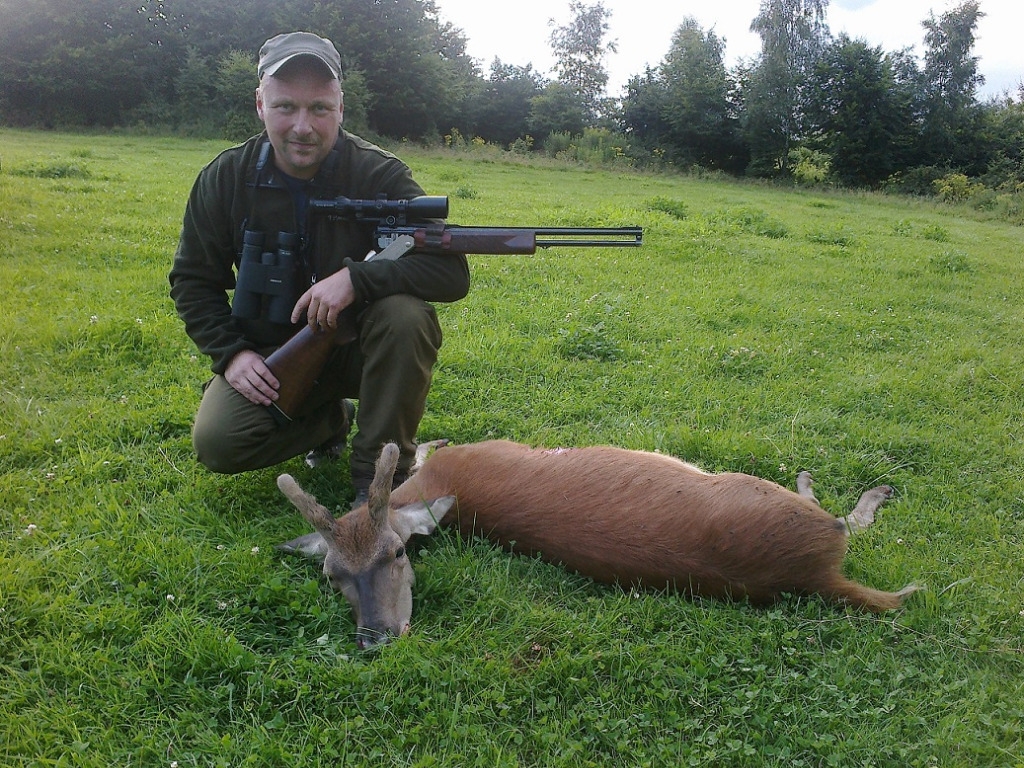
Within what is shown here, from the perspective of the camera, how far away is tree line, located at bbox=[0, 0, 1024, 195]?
32281mm

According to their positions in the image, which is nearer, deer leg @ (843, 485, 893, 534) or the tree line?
deer leg @ (843, 485, 893, 534)

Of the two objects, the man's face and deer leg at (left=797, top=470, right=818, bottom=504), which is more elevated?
the man's face

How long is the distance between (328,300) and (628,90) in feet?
147

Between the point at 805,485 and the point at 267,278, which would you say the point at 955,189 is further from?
the point at 267,278

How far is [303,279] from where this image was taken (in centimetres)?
395

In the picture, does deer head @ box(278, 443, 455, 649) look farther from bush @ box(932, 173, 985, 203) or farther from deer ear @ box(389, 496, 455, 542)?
bush @ box(932, 173, 985, 203)

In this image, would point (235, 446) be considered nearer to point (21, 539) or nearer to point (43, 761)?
point (21, 539)

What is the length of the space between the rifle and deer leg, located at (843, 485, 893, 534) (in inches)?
73.6

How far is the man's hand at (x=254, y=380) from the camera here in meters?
3.67

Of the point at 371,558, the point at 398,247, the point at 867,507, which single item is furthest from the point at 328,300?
the point at 867,507

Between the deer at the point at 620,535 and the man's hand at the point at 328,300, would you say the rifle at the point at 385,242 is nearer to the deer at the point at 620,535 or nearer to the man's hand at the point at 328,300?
the man's hand at the point at 328,300

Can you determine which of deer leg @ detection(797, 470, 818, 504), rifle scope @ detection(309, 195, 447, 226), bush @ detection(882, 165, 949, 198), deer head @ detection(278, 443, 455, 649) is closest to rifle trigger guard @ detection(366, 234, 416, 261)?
rifle scope @ detection(309, 195, 447, 226)

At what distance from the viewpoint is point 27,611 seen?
295 cm

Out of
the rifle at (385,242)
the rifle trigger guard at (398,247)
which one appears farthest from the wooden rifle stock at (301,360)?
the rifle trigger guard at (398,247)
